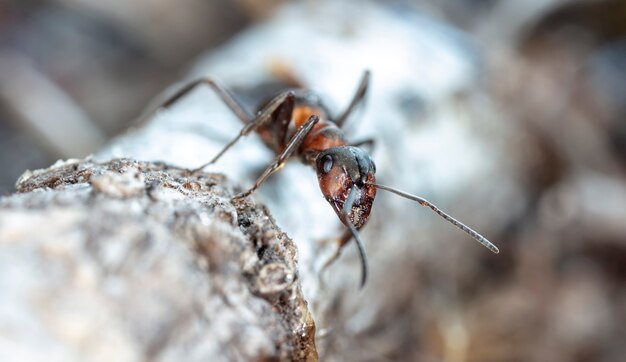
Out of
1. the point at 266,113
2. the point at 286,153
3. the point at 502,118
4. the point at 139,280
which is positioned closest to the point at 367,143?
the point at 266,113

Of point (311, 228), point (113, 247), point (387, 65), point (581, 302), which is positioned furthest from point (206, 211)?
point (581, 302)

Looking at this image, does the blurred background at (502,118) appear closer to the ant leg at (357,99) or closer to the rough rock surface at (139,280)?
the ant leg at (357,99)

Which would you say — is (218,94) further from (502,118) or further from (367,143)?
(502,118)

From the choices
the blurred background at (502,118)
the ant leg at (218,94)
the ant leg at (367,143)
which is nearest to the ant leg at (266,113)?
the ant leg at (218,94)

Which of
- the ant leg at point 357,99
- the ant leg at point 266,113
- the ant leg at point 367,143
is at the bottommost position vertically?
the ant leg at point 266,113

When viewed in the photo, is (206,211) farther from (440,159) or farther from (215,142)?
(440,159)

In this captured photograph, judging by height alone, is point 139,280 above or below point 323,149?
below
